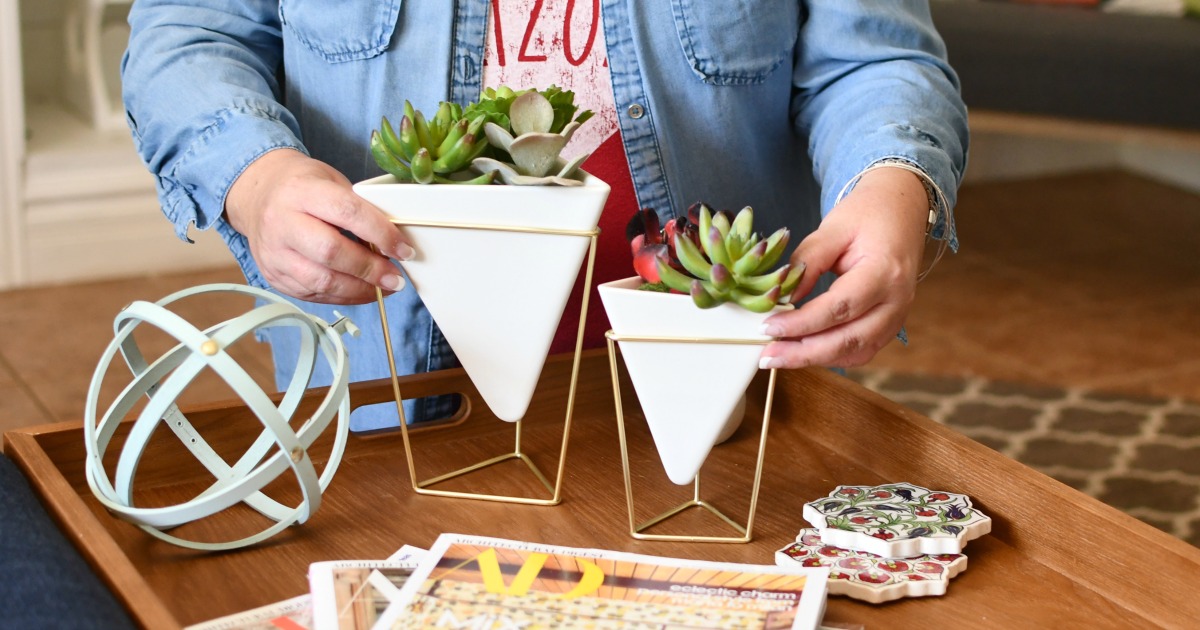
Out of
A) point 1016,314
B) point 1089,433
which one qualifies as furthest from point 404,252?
point 1016,314

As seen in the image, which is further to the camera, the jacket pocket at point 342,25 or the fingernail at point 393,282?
the jacket pocket at point 342,25

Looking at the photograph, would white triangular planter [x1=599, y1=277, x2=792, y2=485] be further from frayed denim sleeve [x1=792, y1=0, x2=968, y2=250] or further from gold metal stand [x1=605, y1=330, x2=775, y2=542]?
frayed denim sleeve [x1=792, y1=0, x2=968, y2=250]

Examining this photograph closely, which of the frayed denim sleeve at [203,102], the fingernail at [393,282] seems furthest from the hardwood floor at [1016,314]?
the fingernail at [393,282]

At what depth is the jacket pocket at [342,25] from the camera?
3.06 ft

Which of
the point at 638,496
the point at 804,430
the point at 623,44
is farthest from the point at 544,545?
the point at 623,44

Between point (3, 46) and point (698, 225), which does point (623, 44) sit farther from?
point (3, 46)

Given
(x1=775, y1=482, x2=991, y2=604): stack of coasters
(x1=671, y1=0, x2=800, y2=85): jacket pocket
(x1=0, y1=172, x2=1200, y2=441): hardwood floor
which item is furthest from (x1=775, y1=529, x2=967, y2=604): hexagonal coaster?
(x1=0, y1=172, x2=1200, y2=441): hardwood floor

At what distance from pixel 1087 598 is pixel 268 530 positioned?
1.53ft

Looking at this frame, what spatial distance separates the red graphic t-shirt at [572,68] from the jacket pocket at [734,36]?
0.24ft

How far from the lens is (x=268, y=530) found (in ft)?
2.26

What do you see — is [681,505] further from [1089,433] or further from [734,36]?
[1089,433]

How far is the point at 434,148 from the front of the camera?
697mm

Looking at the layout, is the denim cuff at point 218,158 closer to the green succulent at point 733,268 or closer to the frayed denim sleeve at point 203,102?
the frayed denim sleeve at point 203,102

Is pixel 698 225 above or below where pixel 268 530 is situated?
above
